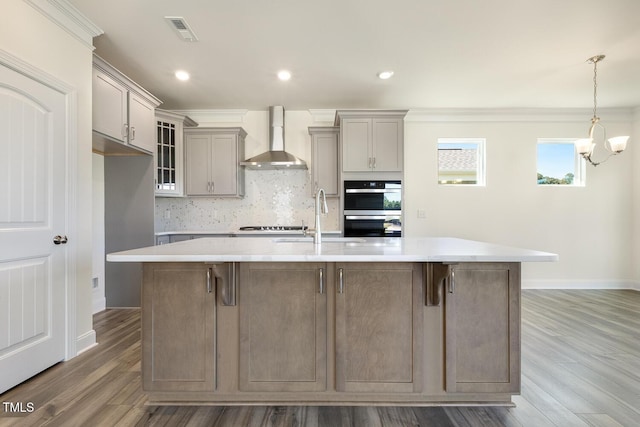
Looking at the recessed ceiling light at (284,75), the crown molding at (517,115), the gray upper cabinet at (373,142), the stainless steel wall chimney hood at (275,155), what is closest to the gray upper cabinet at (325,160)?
the stainless steel wall chimney hood at (275,155)

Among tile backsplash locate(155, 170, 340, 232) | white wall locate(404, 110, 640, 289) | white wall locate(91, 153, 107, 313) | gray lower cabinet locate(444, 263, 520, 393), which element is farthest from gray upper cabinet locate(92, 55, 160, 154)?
white wall locate(404, 110, 640, 289)

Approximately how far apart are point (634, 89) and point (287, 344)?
5323 mm

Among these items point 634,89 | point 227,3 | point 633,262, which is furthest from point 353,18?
point 633,262

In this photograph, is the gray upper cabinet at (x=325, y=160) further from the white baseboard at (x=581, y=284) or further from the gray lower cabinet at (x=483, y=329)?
the white baseboard at (x=581, y=284)

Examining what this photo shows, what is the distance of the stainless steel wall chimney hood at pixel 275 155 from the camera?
4.31 meters

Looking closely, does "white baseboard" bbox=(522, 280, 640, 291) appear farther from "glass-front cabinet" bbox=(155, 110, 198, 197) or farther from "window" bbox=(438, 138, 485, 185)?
"glass-front cabinet" bbox=(155, 110, 198, 197)

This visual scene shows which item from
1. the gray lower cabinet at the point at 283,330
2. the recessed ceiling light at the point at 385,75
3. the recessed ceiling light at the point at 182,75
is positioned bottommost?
the gray lower cabinet at the point at 283,330

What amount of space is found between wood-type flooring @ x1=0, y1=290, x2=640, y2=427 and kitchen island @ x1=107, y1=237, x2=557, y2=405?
4.5 inches

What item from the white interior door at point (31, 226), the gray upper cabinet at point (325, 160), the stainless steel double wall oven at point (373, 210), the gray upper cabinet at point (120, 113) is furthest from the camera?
the gray upper cabinet at point (325, 160)

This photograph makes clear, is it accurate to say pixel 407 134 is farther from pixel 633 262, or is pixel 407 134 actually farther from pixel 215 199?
pixel 633 262

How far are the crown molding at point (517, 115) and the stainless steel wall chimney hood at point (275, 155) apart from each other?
73.6 inches

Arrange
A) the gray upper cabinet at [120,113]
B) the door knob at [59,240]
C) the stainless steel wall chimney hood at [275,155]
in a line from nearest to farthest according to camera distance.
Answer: the door knob at [59,240]
the gray upper cabinet at [120,113]
the stainless steel wall chimney hood at [275,155]

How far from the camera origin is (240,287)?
5.96 ft

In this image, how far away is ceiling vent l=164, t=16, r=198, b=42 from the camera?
257 centimetres
